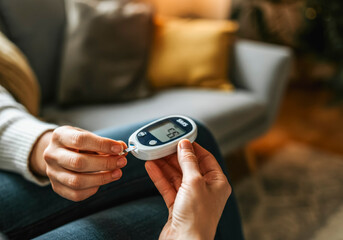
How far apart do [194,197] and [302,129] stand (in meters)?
1.77

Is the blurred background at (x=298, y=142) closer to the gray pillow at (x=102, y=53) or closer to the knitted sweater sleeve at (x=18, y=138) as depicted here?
the gray pillow at (x=102, y=53)

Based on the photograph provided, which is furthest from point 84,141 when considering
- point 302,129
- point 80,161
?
point 302,129

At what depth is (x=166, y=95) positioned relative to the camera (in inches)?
59.4

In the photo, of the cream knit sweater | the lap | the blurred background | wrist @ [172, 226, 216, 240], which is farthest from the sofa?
wrist @ [172, 226, 216, 240]

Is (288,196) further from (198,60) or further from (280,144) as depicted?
(198,60)

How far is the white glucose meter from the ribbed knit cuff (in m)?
0.19

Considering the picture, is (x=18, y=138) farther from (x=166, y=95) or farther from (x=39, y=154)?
(x=166, y=95)

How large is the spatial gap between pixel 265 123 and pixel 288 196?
0.35 m

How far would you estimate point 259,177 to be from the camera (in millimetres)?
1607

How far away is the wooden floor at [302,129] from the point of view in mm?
1813

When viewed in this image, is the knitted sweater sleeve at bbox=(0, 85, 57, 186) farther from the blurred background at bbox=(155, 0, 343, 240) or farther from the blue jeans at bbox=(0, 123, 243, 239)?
the blurred background at bbox=(155, 0, 343, 240)

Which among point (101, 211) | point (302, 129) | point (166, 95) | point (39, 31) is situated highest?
point (39, 31)

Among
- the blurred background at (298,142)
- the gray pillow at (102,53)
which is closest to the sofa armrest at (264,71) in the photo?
the blurred background at (298,142)

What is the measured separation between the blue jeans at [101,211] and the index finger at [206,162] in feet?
0.29
